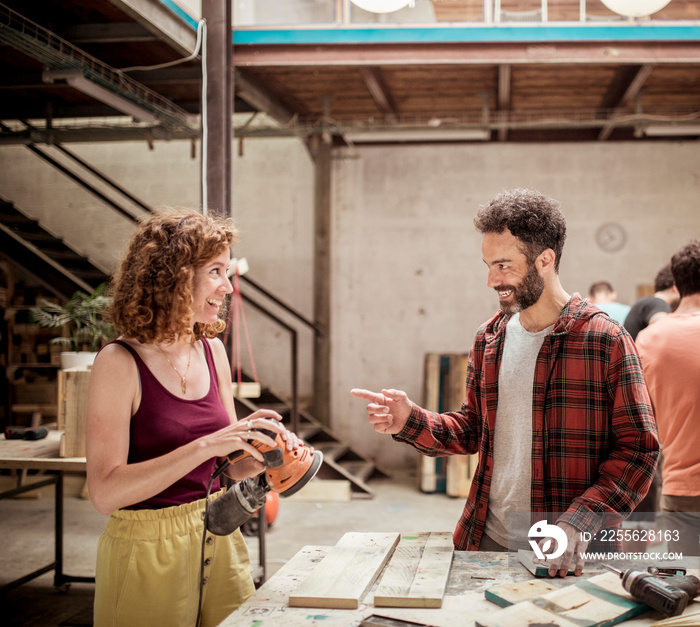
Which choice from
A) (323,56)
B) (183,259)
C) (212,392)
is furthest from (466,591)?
(323,56)

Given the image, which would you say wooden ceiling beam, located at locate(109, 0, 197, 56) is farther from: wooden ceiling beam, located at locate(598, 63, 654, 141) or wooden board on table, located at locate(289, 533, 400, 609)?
wooden ceiling beam, located at locate(598, 63, 654, 141)

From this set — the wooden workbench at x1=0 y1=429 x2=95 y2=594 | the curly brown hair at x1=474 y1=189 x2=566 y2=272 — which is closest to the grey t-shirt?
the curly brown hair at x1=474 y1=189 x2=566 y2=272

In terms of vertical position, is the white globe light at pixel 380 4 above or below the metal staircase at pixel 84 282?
above

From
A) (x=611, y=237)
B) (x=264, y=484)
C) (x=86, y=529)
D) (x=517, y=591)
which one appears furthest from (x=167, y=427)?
(x=611, y=237)

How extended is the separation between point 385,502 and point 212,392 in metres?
4.60

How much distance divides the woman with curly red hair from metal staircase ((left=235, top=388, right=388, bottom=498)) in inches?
174

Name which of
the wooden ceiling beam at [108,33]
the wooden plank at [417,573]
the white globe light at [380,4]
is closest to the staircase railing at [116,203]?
the wooden ceiling beam at [108,33]

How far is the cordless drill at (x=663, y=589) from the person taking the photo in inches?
55.0

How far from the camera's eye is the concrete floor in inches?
157

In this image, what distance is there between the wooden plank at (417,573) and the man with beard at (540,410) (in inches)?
7.9

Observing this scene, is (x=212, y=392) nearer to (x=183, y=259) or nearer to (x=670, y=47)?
(x=183, y=259)

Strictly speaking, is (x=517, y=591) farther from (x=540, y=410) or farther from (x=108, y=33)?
(x=108, y=33)

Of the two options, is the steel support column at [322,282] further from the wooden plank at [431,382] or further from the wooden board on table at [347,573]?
the wooden board on table at [347,573]

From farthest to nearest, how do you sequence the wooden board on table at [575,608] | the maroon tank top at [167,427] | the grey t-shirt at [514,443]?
the grey t-shirt at [514,443]
the maroon tank top at [167,427]
the wooden board on table at [575,608]
